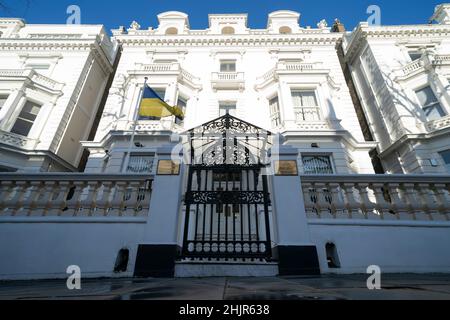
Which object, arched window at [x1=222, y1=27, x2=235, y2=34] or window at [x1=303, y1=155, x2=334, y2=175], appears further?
arched window at [x1=222, y1=27, x2=235, y2=34]

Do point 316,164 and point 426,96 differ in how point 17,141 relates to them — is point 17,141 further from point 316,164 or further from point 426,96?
point 426,96

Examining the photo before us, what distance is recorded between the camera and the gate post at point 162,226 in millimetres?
3736

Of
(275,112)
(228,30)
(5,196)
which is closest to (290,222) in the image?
(5,196)

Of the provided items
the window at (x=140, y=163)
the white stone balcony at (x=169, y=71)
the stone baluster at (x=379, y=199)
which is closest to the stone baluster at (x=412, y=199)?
the stone baluster at (x=379, y=199)

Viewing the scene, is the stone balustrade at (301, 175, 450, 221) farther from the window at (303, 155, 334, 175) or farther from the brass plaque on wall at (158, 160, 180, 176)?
the window at (303, 155, 334, 175)

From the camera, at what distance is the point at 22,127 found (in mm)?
11672

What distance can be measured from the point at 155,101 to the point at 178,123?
265cm

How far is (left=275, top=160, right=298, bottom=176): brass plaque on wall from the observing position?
14.9 feet

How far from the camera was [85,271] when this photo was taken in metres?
3.75

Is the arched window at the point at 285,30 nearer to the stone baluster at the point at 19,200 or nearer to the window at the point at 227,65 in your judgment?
the window at the point at 227,65

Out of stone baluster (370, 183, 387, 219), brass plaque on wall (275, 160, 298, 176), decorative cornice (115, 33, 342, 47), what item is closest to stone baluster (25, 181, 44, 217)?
brass plaque on wall (275, 160, 298, 176)

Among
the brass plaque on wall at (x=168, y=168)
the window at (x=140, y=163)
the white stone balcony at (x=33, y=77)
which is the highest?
the white stone balcony at (x=33, y=77)

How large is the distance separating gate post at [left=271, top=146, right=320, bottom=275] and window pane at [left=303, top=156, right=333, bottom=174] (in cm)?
640

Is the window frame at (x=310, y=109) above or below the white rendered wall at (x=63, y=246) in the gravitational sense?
above
